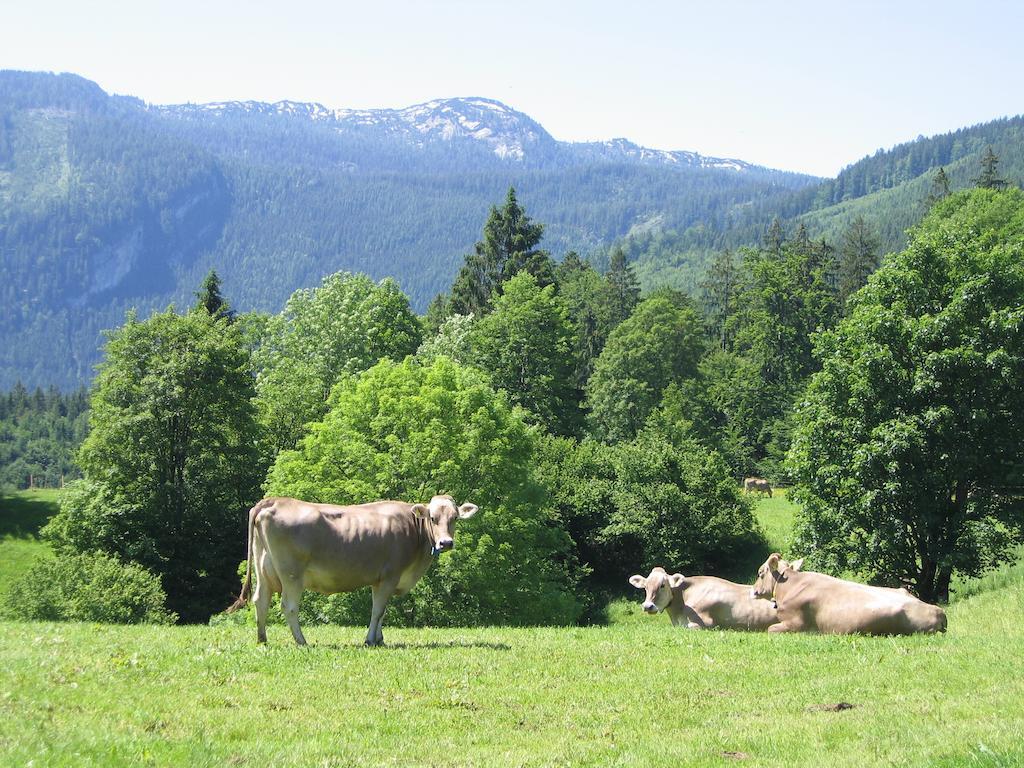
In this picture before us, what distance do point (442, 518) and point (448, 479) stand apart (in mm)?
23016

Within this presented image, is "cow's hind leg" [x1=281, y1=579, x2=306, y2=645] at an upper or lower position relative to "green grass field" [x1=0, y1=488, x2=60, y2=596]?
upper

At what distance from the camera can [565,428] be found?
79.6 meters

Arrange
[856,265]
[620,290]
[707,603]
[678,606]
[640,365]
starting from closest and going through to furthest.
A: [707,603] → [678,606] → [640,365] → [856,265] → [620,290]

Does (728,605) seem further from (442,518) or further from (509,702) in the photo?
(509,702)

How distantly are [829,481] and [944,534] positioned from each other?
3605 millimetres

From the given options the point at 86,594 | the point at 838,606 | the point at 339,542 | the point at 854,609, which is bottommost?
the point at 86,594

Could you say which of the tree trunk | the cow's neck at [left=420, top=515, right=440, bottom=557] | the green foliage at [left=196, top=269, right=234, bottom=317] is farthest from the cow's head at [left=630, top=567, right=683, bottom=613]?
the green foliage at [left=196, top=269, right=234, bottom=317]

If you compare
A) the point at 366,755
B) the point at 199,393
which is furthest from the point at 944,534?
the point at 199,393

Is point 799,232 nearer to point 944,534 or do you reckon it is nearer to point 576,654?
point 944,534

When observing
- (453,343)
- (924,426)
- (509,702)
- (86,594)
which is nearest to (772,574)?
(924,426)

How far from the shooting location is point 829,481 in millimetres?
30859

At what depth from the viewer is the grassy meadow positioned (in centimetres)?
958

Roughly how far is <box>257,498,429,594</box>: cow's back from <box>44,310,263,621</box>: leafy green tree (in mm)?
35798

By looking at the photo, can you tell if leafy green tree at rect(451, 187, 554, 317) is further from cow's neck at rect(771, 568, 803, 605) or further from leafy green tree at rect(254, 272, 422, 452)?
cow's neck at rect(771, 568, 803, 605)
